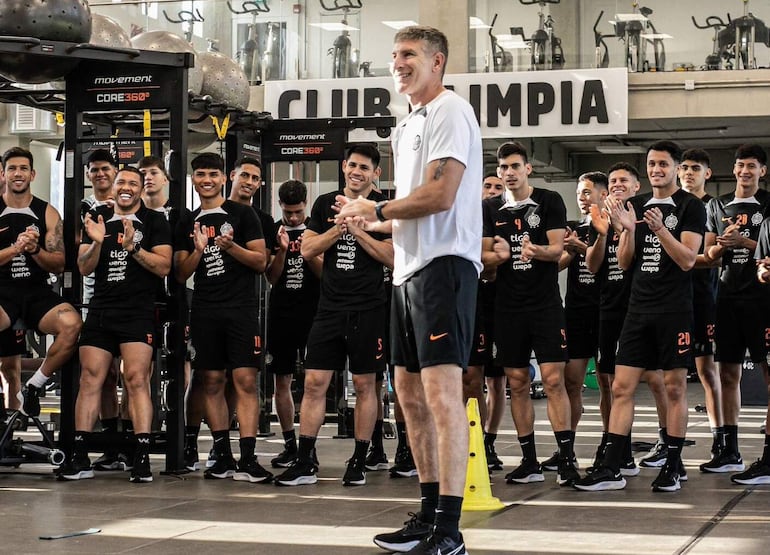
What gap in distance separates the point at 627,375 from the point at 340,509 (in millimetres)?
1720

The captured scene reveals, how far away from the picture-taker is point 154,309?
23.1 ft

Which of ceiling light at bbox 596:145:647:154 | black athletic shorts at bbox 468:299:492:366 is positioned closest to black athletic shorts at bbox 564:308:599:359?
black athletic shorts at bbox 468:299:492:366

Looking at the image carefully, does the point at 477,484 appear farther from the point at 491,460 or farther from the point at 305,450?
the point at 491,460

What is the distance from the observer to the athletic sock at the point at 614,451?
634 centimetres

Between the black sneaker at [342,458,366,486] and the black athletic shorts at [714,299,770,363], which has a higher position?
the black athletic shorts at [714,299,770,363]

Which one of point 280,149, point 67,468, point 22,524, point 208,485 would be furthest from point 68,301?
point 280,149

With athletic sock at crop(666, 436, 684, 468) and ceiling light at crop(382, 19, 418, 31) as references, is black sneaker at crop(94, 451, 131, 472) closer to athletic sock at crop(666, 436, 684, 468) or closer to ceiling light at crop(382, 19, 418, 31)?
athletic sock at crop(666, 436, 684, 468)

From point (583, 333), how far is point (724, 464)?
120 centimetres

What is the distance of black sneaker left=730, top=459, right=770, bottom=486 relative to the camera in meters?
6.48

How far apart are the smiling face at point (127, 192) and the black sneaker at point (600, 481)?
3.03m

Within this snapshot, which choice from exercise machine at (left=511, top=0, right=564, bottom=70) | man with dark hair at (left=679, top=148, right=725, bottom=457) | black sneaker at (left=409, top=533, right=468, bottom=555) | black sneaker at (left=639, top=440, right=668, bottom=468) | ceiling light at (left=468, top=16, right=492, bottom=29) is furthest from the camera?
ceiling light at (left=468, top=16, right=492, bottom=29)

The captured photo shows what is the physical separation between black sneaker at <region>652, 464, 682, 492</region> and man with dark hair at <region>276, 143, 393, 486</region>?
1607mm

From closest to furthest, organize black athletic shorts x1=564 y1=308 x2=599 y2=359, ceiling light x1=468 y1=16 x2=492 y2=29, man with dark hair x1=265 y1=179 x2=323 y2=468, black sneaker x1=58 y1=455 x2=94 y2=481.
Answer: black sneaker x1=58 y1=455 x2=94 y2=481, black athletic shorts x1=564 y1=308 x2=599 y2=359, man with dark hair x1=265 y1=179 x2=323 y2=468, ceiling light x1=468 y1=16 x2=492 y2=29

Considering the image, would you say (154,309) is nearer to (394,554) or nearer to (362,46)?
(394,554)
